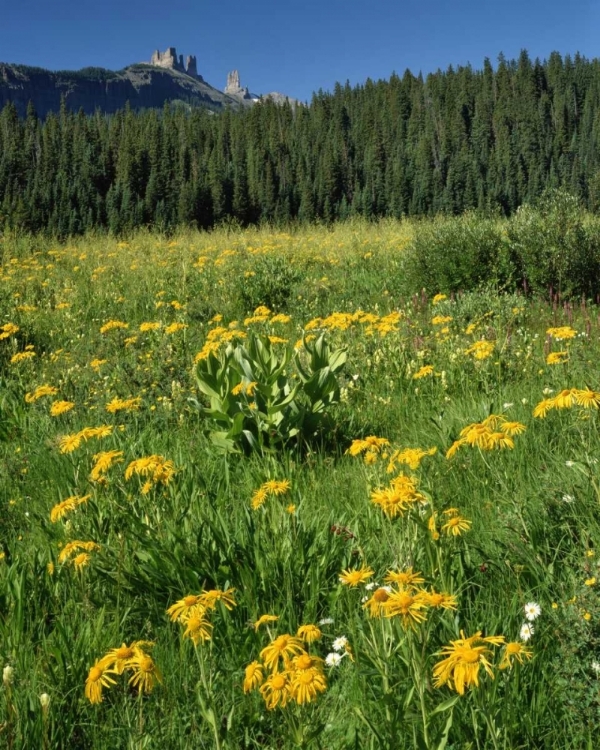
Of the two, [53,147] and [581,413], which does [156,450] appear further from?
[53,147]

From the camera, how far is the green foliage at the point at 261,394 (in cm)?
378

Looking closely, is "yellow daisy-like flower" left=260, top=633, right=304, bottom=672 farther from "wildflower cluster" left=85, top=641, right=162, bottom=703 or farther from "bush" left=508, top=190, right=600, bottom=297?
"bush" left=508, top=190, right=600, bottom=297

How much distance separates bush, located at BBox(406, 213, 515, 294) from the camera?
8.80m

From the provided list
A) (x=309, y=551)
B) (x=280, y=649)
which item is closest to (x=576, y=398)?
(x=309, y=551)

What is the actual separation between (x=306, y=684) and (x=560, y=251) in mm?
8021

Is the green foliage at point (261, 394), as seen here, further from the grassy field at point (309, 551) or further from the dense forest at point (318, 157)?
the dense forest at point (318, 157)

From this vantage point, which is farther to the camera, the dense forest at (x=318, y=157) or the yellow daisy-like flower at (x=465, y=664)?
the dense forest at (x=318, y=157)

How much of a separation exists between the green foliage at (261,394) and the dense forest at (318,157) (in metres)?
31.6

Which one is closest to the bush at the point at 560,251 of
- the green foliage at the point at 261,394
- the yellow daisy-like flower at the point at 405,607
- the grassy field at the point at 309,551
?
the grassy field at the point at 309,551

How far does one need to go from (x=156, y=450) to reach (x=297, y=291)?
562cm

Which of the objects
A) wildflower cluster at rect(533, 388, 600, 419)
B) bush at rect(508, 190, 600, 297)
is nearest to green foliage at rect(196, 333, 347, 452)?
wildflower cluster at rect(533, 388, 600, 419)

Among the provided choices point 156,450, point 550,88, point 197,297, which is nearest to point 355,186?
point 550,88

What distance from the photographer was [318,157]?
55.2 m

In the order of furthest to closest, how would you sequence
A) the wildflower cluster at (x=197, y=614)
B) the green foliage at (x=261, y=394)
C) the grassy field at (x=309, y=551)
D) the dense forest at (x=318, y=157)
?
1. the dense forest at (x=318, y=157)
2. the green foliage at (x=261, y=394)
3. the grassy field at (x=309, y=551)
4. the wildflower cluster at (x=197, y=614)
